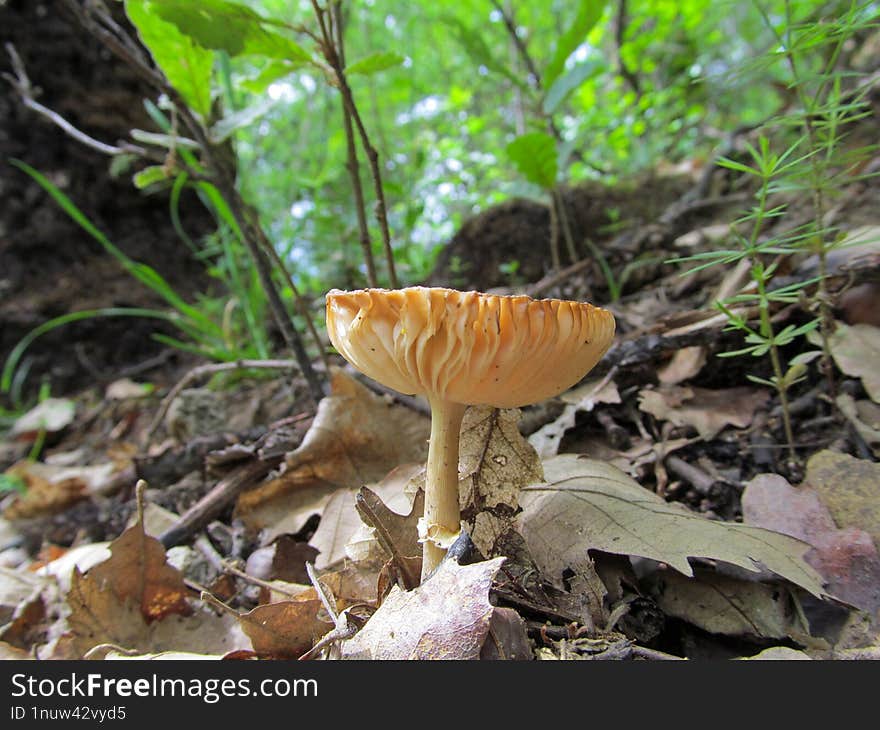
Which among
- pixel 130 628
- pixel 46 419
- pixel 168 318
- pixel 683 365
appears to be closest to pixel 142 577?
pixel 130 628

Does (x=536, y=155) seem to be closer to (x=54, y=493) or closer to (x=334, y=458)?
(x=334, y=458)

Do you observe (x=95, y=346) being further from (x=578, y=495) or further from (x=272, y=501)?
(x=578, y=495)

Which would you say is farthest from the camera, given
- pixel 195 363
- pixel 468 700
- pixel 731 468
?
pixel 195 363

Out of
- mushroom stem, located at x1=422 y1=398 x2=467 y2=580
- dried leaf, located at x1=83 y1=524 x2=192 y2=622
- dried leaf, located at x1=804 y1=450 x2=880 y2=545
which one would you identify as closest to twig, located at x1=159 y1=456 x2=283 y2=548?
dried leaf, located at x1=83 y1=524 x2=192 y2=622

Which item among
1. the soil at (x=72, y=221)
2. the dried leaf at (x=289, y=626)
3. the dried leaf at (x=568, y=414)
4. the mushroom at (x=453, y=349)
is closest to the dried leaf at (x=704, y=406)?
the dried leaf at (x=568, y=414)

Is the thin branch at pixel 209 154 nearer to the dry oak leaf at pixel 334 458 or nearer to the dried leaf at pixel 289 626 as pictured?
the dry oak leaf at pixel 334 458

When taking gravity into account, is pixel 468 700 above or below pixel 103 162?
below

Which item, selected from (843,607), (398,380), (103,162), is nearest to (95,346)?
(103,162)
